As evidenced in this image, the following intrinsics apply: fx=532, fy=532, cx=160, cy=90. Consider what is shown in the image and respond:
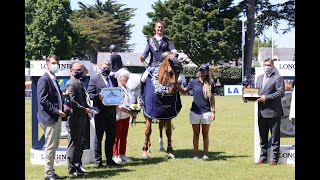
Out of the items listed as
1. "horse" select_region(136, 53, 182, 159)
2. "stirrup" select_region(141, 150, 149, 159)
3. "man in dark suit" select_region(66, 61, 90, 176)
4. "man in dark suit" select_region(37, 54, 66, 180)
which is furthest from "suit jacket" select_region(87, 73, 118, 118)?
"stirrup" select_region(141, 150, 149, 159)

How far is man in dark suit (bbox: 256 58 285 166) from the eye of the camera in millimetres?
10727

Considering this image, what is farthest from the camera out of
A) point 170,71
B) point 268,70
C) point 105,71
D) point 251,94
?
point 170,71

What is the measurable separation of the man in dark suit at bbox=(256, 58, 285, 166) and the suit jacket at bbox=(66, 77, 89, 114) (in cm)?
365

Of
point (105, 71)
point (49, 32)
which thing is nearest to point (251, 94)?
point (105, 71)

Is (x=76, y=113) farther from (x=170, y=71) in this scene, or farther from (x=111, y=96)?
(x=170, y=71)

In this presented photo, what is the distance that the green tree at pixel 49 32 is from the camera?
69.1 metres

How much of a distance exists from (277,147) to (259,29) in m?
44.8

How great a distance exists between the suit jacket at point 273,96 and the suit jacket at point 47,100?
4193 millimetres

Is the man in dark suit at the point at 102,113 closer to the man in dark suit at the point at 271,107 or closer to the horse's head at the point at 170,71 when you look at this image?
the horse's head at the point at 170,71

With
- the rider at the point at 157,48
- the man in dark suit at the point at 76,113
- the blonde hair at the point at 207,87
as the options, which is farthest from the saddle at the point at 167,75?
the man in dark suit at the point at 76,113

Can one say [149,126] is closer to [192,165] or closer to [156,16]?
[192,165]

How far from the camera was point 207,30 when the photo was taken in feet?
204

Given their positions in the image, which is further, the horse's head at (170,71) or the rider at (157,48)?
the rider at (157,48)

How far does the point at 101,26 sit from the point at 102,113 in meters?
74.3
